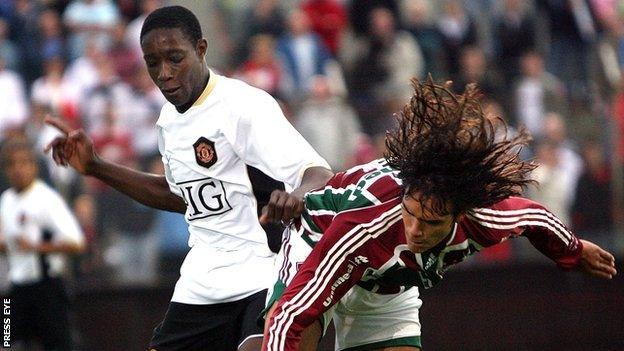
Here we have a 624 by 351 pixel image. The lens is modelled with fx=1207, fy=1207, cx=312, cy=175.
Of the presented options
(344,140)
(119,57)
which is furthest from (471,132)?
(119,57)

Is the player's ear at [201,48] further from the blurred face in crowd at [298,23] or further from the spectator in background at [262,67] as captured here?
the blurred face in crowd at [298,23]

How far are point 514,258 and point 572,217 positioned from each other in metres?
0.63

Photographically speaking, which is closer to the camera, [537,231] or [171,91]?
[537,231]

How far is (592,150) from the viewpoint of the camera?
10281 millimetres

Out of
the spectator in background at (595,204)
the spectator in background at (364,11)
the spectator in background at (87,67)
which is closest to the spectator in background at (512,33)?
the spectator in background at (364,11)

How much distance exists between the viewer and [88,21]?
12.9m

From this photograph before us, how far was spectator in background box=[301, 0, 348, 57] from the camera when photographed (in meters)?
12.8

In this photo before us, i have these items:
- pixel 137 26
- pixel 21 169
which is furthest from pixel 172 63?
pixel 137 26

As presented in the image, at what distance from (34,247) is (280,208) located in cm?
472

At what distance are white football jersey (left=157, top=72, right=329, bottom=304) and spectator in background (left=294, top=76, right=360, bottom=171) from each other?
473cm

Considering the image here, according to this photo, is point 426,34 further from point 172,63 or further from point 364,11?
point 172,63

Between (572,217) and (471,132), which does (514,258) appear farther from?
(471,132)

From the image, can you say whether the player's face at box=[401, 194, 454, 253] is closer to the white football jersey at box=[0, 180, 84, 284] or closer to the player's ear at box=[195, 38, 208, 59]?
the player's ear at box=[195, 38, 208, 59]

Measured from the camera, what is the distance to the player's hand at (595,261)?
5246 mm
